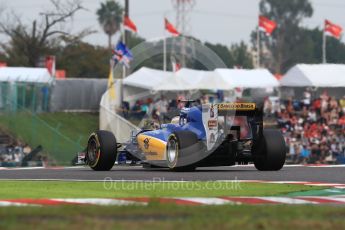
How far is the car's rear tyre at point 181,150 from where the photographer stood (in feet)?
67.4

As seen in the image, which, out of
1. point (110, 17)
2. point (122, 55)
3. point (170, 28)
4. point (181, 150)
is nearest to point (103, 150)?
point (181, 150)

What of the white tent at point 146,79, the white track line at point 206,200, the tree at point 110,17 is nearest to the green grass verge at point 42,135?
the white tent at point 146,79

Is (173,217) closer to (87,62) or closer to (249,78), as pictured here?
(249,78)

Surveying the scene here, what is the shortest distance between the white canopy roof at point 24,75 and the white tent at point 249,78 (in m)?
9.62

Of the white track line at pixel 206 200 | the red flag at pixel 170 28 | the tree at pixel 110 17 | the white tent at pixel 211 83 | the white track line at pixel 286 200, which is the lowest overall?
the white track line at pixel 286 200

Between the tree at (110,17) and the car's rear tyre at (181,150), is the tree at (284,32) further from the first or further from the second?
the car's rear tyre at (181,150)

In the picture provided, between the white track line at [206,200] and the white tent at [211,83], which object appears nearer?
the white track line at [206,200]

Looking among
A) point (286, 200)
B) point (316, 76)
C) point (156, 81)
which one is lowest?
point (286, 200)

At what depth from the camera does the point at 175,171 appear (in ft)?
70.0

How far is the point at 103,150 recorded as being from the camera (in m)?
22.0

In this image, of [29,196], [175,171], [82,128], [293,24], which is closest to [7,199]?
[29,196]

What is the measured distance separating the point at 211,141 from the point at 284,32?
133 m

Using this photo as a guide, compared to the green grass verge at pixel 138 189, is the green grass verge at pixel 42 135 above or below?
above

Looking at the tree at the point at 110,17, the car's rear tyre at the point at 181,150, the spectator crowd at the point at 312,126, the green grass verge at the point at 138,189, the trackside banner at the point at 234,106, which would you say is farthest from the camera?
the tree at the point at 110,17
